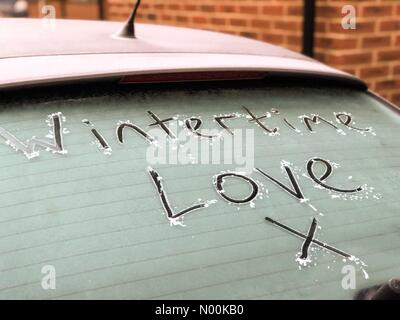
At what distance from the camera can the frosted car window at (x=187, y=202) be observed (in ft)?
3.92

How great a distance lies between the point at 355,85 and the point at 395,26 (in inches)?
100

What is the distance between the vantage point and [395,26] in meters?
4.23

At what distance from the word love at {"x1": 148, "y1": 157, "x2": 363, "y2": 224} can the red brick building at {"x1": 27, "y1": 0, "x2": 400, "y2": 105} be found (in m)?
2.70

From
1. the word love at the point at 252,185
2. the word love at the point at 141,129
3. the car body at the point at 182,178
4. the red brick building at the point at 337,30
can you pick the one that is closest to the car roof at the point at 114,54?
the car body at the point at 182,178

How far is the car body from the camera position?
121 centimetres

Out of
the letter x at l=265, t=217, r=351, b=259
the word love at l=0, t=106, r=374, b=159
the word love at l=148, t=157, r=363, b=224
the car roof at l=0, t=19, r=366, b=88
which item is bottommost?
the letter x at l=265, t=217, r=351, b=259

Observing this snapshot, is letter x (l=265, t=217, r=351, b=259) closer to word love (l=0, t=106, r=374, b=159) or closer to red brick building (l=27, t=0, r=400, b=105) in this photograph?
word love (l=0, t=106, r=374, b=159)

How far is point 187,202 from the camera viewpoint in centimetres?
133

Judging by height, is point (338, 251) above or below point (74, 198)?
below

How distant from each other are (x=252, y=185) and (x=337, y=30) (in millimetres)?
2867

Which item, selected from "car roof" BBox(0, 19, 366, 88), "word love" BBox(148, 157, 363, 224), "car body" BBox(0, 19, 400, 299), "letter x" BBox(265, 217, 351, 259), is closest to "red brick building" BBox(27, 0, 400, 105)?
"car roof" BBox(0, 19, 366, 88)
